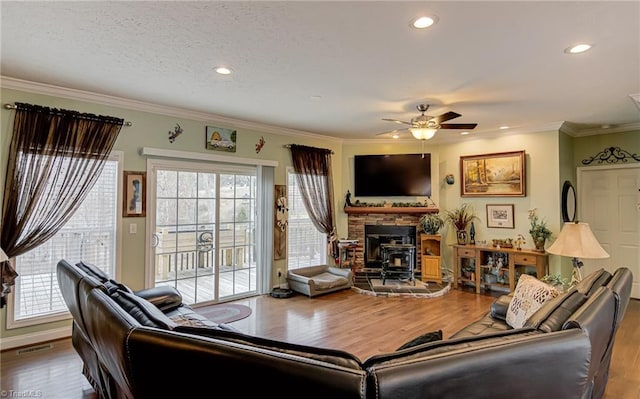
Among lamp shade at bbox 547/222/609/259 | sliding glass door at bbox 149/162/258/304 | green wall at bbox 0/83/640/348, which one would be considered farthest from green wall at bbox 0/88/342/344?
lamp shade at bbox 547/222/609/259

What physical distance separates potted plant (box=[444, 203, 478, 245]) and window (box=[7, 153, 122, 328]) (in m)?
5.40

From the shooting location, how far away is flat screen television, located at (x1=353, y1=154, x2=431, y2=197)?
635 cm

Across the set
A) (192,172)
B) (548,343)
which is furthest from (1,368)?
(548,343)

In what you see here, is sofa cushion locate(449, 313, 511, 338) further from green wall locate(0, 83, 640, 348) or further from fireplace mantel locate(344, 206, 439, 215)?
fireplace mantel locate(344, 206, 439, 215)

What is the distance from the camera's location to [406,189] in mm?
6375

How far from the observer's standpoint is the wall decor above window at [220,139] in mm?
4859

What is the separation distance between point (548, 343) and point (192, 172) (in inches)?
177

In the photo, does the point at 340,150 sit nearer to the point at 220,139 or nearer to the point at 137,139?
the point at 220,139

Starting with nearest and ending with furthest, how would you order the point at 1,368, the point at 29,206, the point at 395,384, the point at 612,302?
the point at 395,384 → the point at 612,302 → the point at 1,368 → the point at 29,206

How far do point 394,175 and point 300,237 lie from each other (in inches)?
84.6

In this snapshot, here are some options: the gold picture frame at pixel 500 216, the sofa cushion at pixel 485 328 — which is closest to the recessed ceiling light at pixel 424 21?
the sofa cushion at pixel 485 328

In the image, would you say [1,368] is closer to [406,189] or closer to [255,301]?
[255,301]

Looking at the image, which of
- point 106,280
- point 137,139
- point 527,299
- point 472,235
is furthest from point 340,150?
point 106,280

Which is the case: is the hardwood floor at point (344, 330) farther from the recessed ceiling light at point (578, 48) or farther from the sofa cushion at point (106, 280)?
the recessed ceiling light at point (578, 48)
